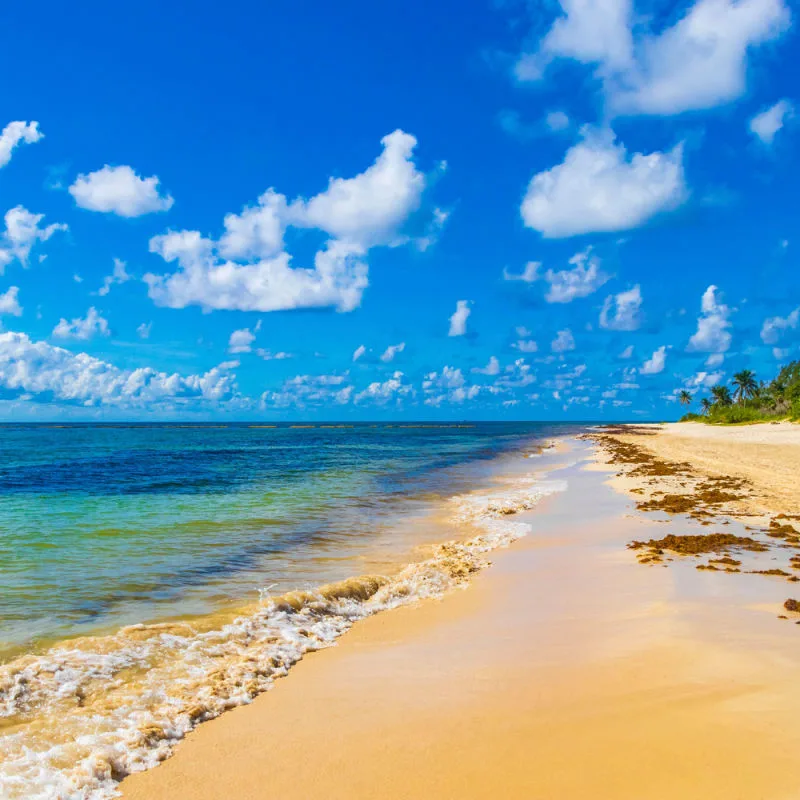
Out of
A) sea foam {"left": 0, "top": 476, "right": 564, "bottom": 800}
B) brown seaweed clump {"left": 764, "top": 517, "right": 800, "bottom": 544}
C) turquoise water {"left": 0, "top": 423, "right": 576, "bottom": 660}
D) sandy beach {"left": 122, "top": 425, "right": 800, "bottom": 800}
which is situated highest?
brown seaweed clump {"left": 764, "top": 517, "right": 800, "bottom": 544}

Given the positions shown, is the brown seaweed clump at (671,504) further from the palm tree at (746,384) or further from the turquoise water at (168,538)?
the palm tree at (746,384)

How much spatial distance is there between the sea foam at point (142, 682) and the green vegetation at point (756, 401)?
84718 millimetres

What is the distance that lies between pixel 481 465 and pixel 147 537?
1145 inches

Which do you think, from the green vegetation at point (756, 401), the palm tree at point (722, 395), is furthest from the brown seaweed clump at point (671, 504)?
the palm tree at point (722, 395)

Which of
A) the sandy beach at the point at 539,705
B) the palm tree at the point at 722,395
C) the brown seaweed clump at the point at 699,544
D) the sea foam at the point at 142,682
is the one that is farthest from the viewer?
the palm tree at the point at 722,395

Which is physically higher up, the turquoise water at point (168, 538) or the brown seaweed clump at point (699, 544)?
the brown seaweed clump at point (699, 544)

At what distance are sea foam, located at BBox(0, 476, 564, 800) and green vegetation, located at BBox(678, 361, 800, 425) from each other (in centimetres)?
8472

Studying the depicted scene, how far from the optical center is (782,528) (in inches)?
520

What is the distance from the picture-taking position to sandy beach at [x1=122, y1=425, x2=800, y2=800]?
14.1 ft

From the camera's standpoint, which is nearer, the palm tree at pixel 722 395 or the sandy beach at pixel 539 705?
the sandy beach at pixel 539 705

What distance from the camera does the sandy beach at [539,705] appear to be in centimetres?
430

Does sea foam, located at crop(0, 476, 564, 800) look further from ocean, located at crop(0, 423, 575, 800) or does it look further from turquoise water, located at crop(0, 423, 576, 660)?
turquoise water, located at crop(0, 423, 576, 660)

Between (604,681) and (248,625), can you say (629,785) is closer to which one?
(604,681)

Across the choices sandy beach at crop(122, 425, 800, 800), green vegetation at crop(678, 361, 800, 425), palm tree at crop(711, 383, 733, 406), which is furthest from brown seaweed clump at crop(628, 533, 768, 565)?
palm tree at crop(711, 383, 733, 406)
